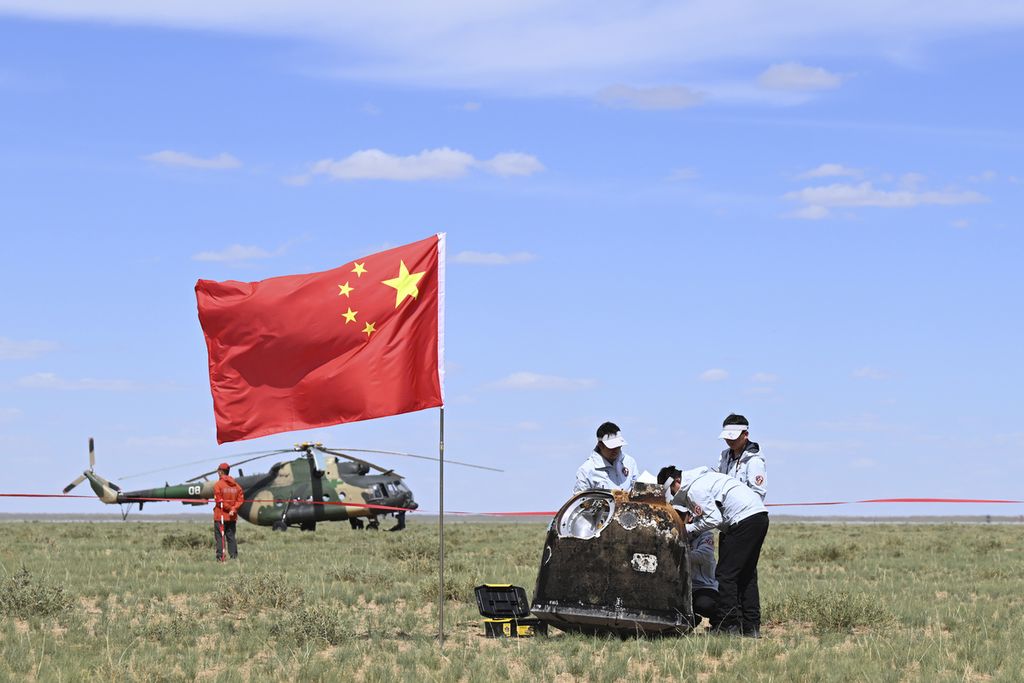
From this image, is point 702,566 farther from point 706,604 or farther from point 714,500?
point 714,500

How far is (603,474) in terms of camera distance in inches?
504

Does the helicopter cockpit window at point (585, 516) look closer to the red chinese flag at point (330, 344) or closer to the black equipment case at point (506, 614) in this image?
the black equipment case at point (506, 614)

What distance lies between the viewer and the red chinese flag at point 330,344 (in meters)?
12.4

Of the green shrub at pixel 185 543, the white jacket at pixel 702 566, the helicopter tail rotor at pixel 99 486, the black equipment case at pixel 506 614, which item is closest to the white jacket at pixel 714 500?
the white jacket at pixel 702 566

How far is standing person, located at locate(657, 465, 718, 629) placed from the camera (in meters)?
12.7

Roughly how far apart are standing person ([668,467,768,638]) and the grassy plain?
0.57m

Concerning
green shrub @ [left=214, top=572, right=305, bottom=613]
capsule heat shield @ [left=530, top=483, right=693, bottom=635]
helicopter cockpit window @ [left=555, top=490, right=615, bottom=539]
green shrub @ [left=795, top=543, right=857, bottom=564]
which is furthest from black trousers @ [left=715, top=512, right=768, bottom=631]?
green shrub @ [left=795, top=543, right=857, bottom=564]

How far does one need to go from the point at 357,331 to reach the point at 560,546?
2.81 meters

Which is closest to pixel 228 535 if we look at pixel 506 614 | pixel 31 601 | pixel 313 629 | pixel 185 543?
pixel 185 543

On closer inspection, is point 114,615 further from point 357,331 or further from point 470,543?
point 470,543

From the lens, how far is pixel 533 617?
13609 mm

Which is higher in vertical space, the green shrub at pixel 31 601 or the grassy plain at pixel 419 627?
the green shrub at pixel 31 601

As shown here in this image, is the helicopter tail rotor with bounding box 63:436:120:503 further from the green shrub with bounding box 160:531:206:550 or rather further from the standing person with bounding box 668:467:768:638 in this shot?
the standing person with bounding box 668:467:768:638

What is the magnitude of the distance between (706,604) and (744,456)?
4.84ft
